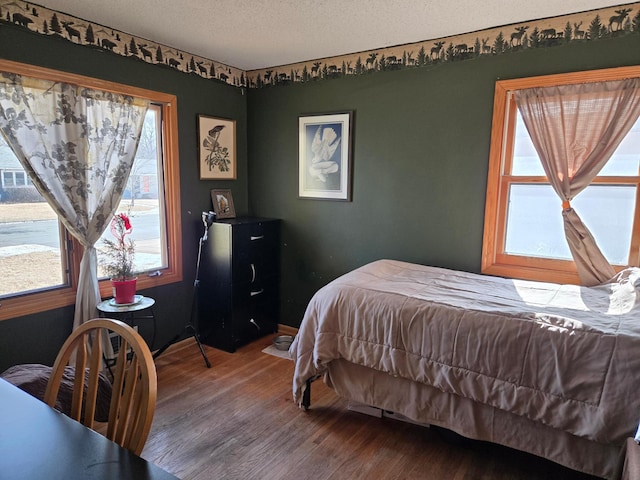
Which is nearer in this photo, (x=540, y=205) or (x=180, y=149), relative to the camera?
(x=540, y=205)

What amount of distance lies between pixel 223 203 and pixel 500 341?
102 inches

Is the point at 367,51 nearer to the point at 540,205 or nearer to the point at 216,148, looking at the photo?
the point at 216,148

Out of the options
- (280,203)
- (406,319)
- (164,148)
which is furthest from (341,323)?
(164,148)

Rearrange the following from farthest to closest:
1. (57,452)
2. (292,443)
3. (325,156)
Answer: (325,156), (292,443), (57,452)

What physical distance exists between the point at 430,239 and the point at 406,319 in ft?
3.65

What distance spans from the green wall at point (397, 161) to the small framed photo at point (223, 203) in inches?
12.6

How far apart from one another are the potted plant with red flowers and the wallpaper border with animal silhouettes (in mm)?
1208

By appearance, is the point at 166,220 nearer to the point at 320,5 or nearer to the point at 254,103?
the point at 254,103

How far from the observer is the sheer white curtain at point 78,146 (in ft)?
7.59

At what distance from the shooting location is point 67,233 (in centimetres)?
262

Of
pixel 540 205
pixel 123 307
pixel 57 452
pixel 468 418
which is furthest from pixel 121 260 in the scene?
pixel 540 205

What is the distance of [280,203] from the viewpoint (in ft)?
12.3

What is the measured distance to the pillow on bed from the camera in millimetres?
1713

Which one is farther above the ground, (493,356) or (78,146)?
(78,146)
